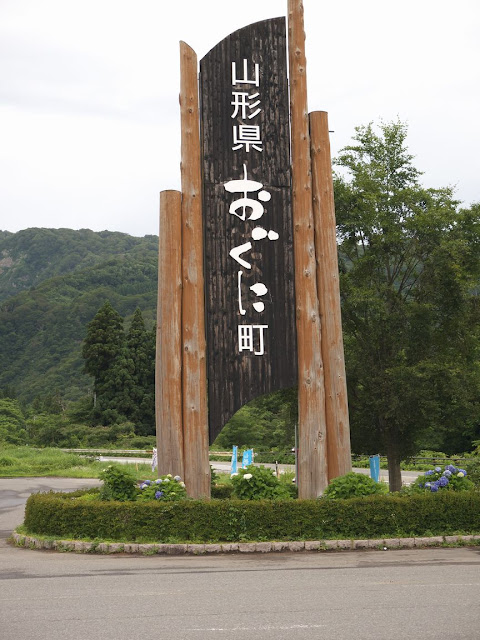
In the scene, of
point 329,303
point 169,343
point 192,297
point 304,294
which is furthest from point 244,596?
point 329,303

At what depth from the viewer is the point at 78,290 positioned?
269 feet

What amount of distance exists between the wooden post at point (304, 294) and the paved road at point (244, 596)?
9.03ft

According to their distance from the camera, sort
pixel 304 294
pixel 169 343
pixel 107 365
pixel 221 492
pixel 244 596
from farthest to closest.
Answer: pixel 107 365, pixel 221 492, pixel 304 294, pixel 169 343, pixel 244 596

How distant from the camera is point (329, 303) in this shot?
1297 centimetres

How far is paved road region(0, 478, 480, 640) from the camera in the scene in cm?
577

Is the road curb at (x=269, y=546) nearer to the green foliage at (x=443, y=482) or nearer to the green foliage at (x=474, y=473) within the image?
the green foliage at (x=443, y=482)

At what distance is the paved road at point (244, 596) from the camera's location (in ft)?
18.9

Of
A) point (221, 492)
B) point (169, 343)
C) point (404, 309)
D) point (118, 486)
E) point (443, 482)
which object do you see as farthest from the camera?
point (404, 309)

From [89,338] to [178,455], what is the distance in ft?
120

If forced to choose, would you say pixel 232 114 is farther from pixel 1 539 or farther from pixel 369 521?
pixel 1 539

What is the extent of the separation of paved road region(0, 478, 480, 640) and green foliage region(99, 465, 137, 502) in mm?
1564

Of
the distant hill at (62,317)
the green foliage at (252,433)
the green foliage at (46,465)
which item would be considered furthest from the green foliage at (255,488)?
the distant hill at (62,317)

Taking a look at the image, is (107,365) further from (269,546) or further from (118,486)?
(269,546)

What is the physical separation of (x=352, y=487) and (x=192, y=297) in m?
3.93
